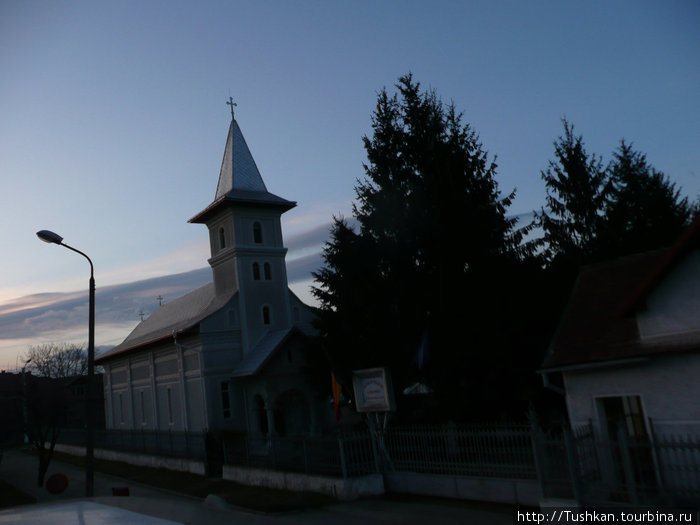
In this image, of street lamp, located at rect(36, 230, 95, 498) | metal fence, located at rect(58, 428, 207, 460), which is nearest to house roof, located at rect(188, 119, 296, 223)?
metal fence, located at rect(58, 428, 207, 460)

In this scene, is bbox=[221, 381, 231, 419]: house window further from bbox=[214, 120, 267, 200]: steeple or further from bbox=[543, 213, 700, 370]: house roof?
bbox=[543, 213, 700, 370]: house roof

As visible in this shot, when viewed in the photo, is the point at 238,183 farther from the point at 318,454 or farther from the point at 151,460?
the point at 318,454

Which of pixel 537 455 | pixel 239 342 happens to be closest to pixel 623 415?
pixel 537 455

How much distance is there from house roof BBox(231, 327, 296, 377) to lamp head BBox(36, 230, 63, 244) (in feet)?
46.3

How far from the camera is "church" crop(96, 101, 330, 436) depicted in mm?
28859

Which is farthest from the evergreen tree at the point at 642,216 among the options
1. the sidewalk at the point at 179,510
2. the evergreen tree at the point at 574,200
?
Result: the sidewalk at the point at 179,510

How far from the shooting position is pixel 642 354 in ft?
40.2

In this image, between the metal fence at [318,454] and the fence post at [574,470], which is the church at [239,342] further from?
the fence post at [574,470]

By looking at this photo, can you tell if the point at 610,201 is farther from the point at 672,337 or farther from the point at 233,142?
the point at 672,337

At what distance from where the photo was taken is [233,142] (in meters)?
34.9

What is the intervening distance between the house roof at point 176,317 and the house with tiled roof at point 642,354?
1969cm

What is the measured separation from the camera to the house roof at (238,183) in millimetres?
32219

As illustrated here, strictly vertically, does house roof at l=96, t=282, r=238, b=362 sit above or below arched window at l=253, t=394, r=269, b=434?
above

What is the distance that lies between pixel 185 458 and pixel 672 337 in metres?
19.8
